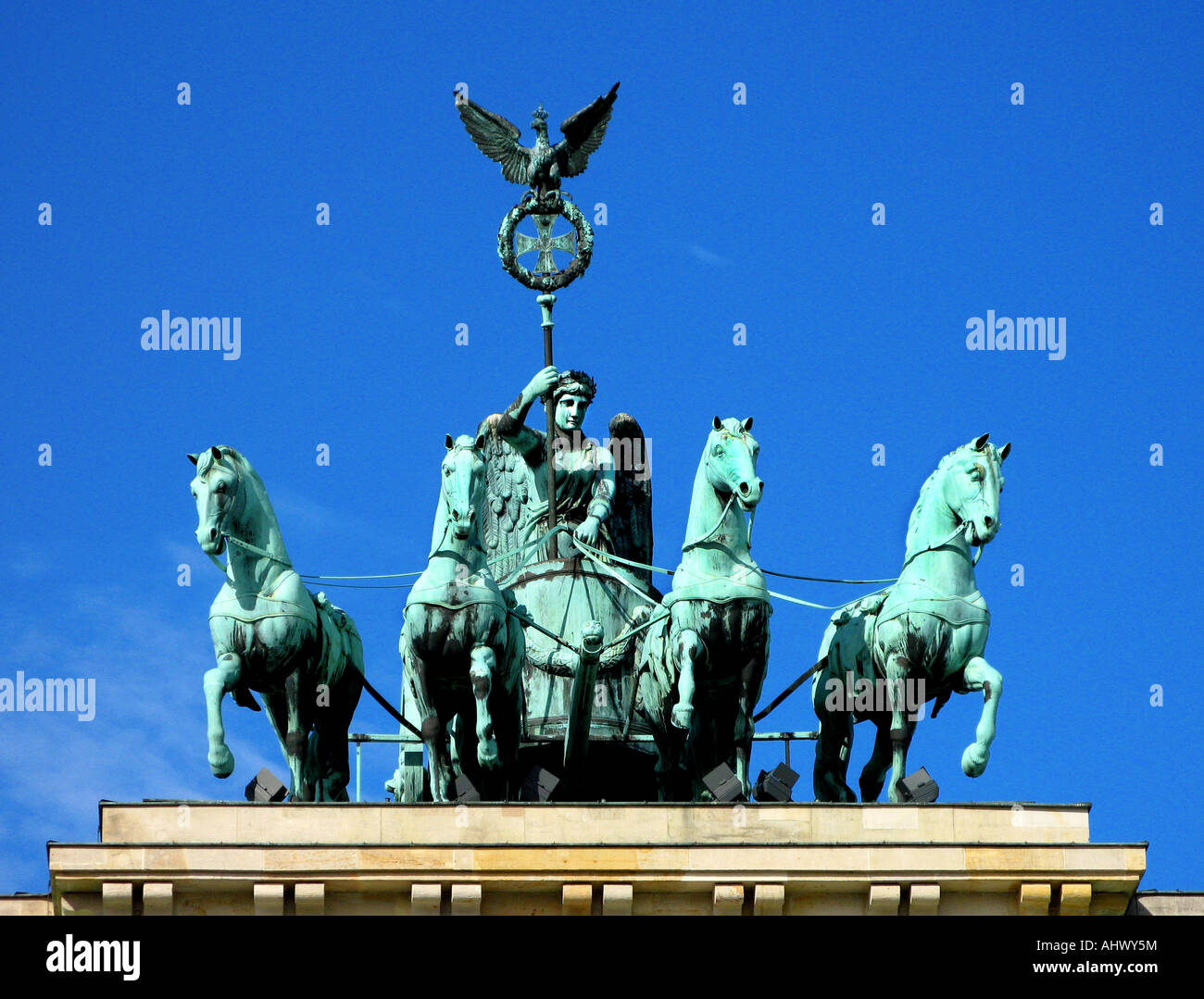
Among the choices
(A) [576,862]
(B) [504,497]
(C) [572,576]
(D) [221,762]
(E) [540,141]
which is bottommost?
(A) [576,862]

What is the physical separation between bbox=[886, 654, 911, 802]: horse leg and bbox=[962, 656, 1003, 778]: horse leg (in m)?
0.61

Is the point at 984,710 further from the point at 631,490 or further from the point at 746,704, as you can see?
the point at 631,490

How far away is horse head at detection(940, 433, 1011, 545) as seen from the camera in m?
37.3

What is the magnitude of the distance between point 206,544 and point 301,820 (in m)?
2.80

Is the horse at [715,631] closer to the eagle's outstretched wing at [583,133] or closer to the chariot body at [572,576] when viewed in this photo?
the chariot body at [572,576]

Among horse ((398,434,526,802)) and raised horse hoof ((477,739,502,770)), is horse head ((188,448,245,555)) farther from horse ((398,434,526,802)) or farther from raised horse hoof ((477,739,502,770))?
raised horse hoof ((477,739,502,770))

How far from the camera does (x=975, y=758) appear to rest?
36.7 meters

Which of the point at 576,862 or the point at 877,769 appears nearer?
the point at 576,862

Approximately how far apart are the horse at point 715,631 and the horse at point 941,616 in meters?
1.19

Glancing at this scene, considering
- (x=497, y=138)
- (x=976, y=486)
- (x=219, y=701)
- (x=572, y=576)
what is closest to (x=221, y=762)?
(x=219, y=701)

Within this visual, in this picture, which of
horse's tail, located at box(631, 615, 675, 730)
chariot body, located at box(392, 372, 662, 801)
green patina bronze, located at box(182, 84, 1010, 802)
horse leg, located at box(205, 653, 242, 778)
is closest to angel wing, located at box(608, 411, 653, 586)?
chariot body, located at box(392, 372, 662, 801)

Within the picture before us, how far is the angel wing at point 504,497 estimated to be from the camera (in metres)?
42.4

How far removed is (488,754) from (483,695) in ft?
1.81
